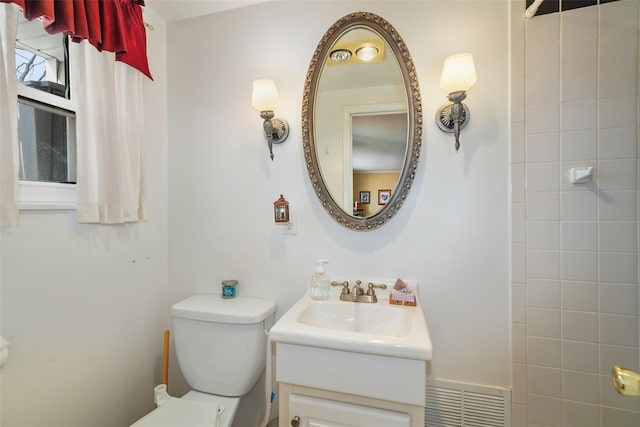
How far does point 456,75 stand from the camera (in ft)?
3.49

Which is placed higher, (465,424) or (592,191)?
(592,191)

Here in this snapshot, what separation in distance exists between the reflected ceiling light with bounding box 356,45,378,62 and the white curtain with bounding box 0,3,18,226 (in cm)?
118

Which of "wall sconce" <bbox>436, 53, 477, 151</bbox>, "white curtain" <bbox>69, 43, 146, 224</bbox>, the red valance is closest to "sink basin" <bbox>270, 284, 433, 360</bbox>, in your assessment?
"wall sconce" <bbox>436, 53, 477, 151</bbox>

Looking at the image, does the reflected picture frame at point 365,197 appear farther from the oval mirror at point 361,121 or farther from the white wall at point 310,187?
the white wall at point 310,187

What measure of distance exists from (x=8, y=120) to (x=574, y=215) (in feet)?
6.30

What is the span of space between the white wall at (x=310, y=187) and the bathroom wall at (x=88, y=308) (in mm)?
103

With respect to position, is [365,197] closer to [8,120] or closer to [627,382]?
[627,382]

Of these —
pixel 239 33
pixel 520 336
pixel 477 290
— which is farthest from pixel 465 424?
pixel 239 33

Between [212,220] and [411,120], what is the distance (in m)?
1.08

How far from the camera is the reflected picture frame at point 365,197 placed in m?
1.26

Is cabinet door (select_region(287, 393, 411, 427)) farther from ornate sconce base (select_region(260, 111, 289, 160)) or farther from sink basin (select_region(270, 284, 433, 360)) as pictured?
ornate sconce base (select_region(260, 111, 289, 160))

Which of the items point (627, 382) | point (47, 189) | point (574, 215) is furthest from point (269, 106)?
point (627, 382)

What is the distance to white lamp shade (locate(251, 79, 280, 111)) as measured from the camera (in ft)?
4.18

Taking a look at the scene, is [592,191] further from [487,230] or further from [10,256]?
[10,256]
